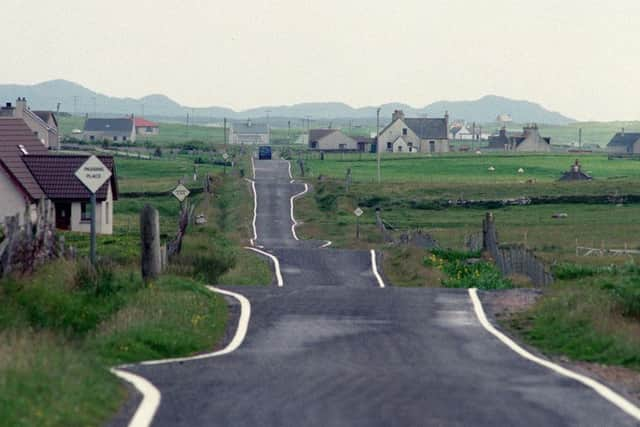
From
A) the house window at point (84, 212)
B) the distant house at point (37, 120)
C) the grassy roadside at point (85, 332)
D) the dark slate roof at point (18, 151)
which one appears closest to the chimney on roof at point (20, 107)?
the distant house at point (37, 120)

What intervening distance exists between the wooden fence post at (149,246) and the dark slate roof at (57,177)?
36694mm

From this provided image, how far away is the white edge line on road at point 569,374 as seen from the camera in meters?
11.8

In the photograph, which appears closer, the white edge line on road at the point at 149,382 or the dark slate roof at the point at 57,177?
the white edge line on road at the point at 149,382

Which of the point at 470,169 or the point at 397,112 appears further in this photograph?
the point at 397,112

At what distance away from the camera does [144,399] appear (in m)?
11.8

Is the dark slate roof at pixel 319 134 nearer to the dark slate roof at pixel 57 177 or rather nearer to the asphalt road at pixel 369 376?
the dark slate roof at pixel 57 177

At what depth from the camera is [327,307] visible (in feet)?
66.2

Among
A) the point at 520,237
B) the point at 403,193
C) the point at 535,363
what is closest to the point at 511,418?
the point at 535,363

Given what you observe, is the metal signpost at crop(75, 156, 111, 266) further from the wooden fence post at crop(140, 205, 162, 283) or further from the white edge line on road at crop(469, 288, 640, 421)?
the white edge line on road at crop(469, 288, 640, 421)

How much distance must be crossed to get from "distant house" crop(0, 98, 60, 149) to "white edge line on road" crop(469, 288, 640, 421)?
80.5 m

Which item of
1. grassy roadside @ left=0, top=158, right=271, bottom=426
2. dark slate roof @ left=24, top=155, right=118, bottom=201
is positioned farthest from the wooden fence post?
dark slate roof @ left=24, top=155, right=118, bottom=201

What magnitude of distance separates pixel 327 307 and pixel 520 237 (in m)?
41.9

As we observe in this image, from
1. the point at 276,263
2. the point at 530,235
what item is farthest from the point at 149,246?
the point at 530,235

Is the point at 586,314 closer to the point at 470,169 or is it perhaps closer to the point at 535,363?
the point at 535,363
